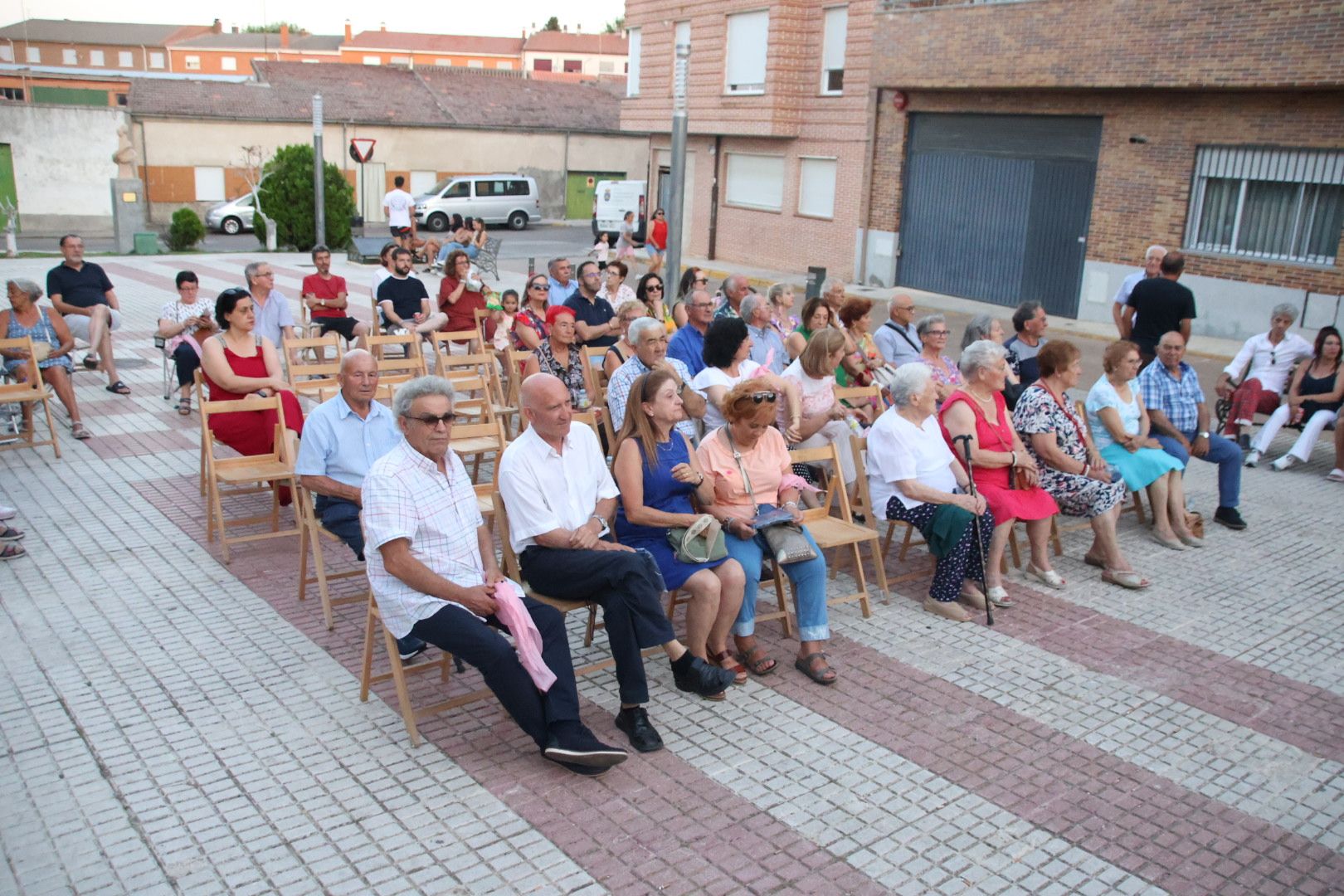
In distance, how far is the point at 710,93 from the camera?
26.9m

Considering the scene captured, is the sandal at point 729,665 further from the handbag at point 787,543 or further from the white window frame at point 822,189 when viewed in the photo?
the white window frame at point 822,189

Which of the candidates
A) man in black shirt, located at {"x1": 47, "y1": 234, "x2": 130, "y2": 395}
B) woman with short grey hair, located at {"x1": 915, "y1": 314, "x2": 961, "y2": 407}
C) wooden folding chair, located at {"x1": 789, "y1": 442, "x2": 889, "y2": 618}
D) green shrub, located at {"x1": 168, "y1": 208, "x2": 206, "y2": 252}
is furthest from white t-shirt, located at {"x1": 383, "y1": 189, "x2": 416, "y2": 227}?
wooden folding chair, located at {"x1": 789, "y1": 442, "x2": 889, "y2": 618}

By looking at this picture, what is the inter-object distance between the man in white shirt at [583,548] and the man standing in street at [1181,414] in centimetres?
426

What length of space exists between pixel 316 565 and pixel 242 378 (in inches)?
90.6

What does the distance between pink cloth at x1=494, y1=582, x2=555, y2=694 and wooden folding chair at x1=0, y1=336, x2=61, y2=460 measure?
575 cm

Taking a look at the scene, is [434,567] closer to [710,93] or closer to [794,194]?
[794,194]

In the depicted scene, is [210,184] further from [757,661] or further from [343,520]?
[757,661]

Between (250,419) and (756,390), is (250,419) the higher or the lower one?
the lower one

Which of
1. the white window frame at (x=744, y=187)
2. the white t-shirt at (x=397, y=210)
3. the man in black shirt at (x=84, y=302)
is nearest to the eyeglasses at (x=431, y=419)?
the man in black shirt at (x=84, y=302)

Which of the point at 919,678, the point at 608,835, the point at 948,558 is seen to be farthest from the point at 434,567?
the point at 948,558

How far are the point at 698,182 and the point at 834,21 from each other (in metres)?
6.25

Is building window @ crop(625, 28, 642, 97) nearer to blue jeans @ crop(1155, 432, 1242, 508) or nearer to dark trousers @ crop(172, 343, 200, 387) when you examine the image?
dark trousers @ crop(172, 343, 200, 387)

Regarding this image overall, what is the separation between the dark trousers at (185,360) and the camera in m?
9.96

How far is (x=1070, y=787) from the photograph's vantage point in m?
4.54
